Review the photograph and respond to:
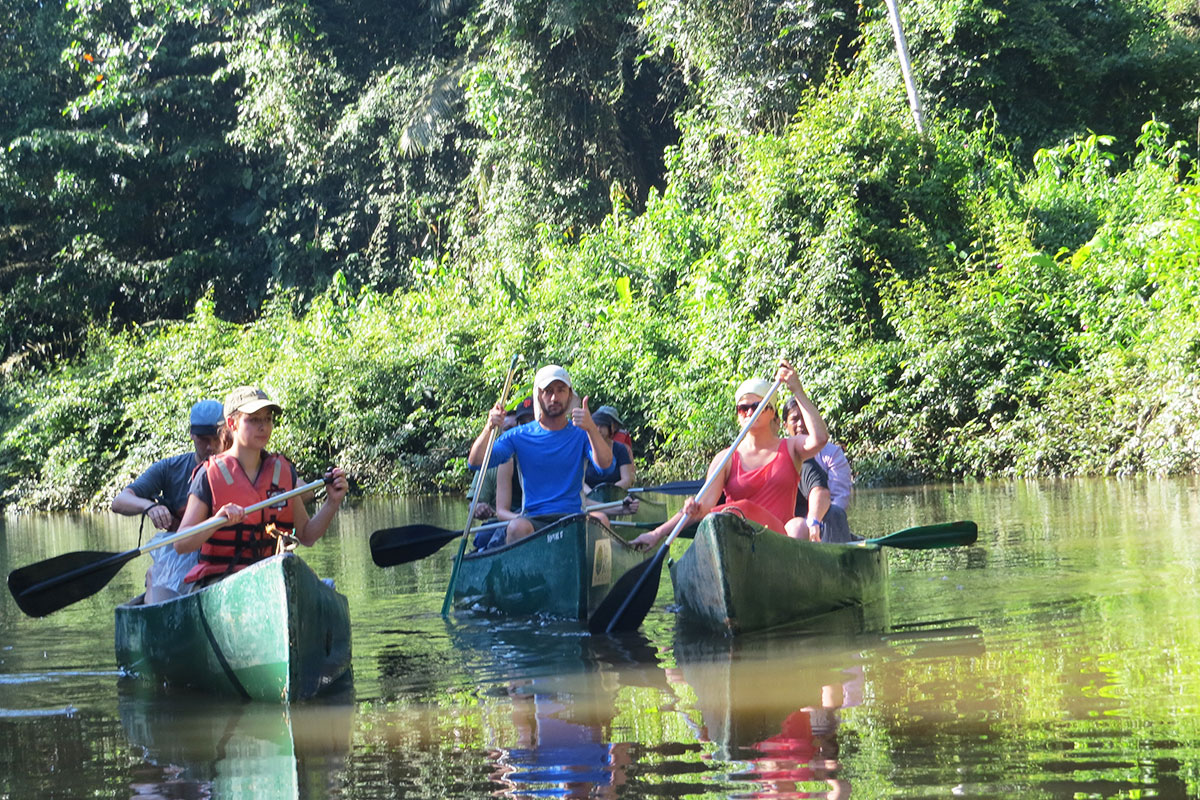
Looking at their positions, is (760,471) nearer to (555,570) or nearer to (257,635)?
(555,570)

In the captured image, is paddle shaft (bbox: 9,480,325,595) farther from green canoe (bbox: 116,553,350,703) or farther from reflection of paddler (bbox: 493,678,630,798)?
reflection of paddler (bbox: 493,678,630,798)

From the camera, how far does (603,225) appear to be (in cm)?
2377

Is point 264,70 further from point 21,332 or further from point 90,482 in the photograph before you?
point 90,482

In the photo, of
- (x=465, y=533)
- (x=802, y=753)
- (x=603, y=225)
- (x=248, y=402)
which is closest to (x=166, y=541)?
(x=248, y=402)

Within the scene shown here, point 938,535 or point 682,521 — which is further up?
point 682,521

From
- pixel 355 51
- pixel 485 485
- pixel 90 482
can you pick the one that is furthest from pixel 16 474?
pixel 485 485

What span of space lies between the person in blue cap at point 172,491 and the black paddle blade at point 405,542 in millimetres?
1631

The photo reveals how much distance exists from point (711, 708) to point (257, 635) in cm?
188

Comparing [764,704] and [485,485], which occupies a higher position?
[485,485]

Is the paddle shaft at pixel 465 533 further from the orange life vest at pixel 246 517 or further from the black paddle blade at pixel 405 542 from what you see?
the orange life vest at pixel 246 517

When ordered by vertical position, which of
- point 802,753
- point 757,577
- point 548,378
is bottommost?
point 802,753

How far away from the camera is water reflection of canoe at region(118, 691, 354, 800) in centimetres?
431

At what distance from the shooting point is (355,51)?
3119 cm

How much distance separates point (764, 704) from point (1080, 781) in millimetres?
1575
